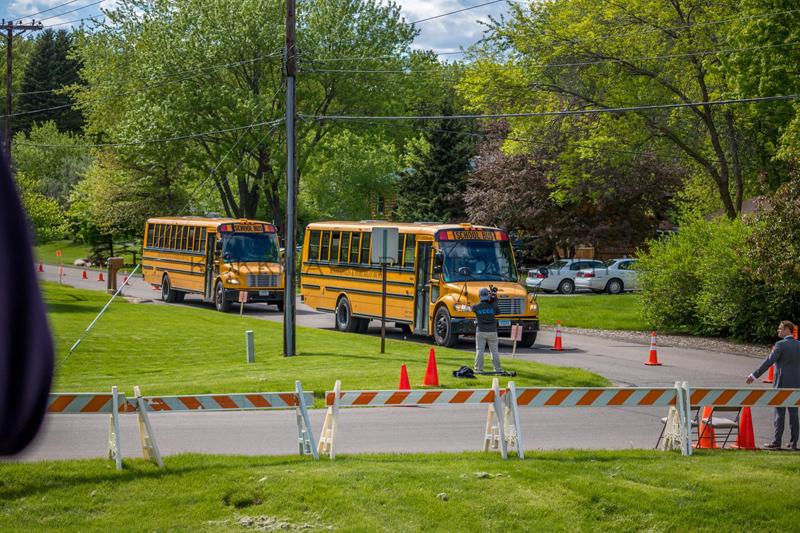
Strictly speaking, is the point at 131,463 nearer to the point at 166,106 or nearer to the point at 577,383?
the point at 577,383

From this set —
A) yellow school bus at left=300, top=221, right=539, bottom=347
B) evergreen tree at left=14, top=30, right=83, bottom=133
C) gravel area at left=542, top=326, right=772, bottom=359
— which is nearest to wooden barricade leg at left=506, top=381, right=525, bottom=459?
yellow school bus at left=300, top=221, right=539, bottom=347

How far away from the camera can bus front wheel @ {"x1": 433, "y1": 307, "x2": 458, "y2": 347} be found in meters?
26.7

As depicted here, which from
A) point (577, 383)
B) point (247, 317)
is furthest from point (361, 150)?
point (577, 383)

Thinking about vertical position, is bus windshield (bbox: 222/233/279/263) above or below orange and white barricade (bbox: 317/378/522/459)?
above

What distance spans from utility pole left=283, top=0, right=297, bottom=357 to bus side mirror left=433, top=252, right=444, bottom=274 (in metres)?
4.43

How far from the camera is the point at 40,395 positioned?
1238 mm

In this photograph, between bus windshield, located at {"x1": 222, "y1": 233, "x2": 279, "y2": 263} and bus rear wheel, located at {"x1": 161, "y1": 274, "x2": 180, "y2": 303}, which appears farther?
bus rear wheel, located at {"x1": 161, "y1": 274, "x2": 180, "y2": 303}

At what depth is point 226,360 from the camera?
2480 centimetres

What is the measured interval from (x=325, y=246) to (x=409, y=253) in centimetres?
516

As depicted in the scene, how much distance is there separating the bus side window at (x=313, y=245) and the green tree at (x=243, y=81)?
14.1 meters

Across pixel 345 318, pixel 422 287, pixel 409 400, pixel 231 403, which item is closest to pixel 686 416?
pixel 409 400

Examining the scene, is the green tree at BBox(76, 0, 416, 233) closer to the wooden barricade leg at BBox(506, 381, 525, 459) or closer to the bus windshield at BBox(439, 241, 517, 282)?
the bus windshield at BBox(439, 241, 517, 282)

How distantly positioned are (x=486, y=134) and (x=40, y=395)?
58559mm

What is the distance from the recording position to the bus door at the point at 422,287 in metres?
28.1
